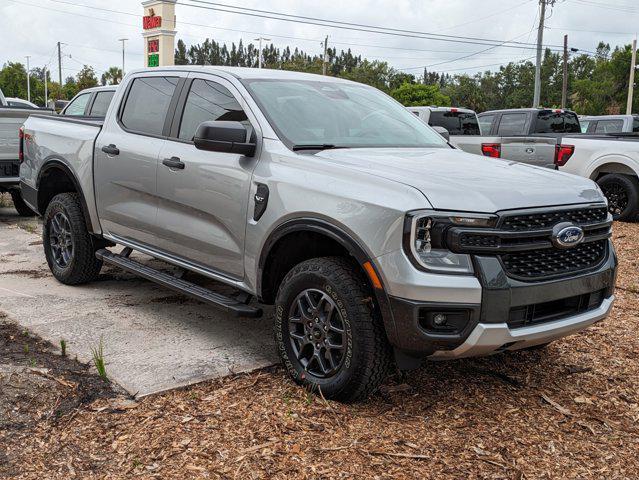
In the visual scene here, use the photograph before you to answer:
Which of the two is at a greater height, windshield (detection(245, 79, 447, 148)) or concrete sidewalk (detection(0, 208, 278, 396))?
windshield (detection(245, 79, 447, 148))

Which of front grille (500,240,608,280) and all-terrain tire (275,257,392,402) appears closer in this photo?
front grille (500,240,608,280)

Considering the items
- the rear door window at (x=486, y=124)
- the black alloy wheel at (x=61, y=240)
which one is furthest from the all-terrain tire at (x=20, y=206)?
the rear door window at (x=486, y=124)

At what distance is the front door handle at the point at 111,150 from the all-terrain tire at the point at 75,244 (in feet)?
2.51

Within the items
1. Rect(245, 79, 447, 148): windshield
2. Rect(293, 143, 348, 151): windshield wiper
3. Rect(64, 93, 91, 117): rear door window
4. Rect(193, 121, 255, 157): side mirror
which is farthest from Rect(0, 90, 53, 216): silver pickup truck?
Rect(293, 143, 348, 151): windshield wiper

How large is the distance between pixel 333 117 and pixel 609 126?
1286cm

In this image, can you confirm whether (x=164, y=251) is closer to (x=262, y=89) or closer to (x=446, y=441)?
(x=262, y=89)

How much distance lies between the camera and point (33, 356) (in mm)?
4473

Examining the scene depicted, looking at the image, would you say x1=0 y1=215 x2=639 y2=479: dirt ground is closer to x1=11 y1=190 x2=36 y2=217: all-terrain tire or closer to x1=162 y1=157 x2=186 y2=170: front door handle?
x1=162 y1=157 x2=186 y2=170: front door handle

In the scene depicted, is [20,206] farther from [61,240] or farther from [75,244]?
[75,244]

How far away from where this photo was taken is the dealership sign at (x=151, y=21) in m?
26.7

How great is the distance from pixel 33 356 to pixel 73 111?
31.1 feet

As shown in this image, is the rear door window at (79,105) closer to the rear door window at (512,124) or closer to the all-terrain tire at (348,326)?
the rear door window at (512,124)

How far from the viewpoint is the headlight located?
333 centimetres

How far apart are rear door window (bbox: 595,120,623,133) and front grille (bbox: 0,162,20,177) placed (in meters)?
12.1
